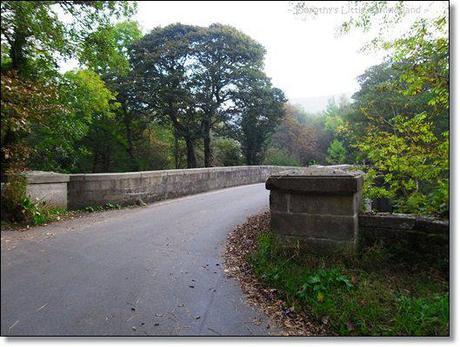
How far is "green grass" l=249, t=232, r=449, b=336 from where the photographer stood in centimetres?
202

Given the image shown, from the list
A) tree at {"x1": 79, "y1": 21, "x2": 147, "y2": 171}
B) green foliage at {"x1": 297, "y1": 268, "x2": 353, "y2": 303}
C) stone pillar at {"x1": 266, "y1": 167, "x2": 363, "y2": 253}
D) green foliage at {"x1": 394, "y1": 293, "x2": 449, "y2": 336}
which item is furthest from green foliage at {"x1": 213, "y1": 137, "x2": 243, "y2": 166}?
green foliage at {"x1": 394, "y1": 293, "x2": 449, "y2": 336}

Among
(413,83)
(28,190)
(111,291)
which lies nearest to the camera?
(28,190)

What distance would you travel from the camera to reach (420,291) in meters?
2.21

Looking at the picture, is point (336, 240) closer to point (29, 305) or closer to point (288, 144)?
point (288, 144)

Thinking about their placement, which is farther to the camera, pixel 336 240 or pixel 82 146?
pixel 336 240

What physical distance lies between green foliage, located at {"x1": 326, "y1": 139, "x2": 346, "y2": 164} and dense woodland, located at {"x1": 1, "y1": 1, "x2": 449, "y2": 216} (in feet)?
2.44

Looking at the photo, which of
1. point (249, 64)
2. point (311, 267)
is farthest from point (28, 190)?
point (311, 267)

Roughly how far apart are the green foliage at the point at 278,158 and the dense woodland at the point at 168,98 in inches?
3.4

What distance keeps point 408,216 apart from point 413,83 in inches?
48.7

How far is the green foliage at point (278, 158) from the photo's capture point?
11.1 feet

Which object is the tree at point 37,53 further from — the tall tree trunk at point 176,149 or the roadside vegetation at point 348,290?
the roadside vegetation at point 348,290

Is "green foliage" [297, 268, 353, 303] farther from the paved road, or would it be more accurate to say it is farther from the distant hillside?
the distant hillside

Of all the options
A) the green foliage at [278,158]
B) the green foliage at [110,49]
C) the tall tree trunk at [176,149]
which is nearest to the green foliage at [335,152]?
the green foliage at [278,158]

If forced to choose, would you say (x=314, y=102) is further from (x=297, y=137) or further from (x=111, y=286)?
(x=111, y=286)
